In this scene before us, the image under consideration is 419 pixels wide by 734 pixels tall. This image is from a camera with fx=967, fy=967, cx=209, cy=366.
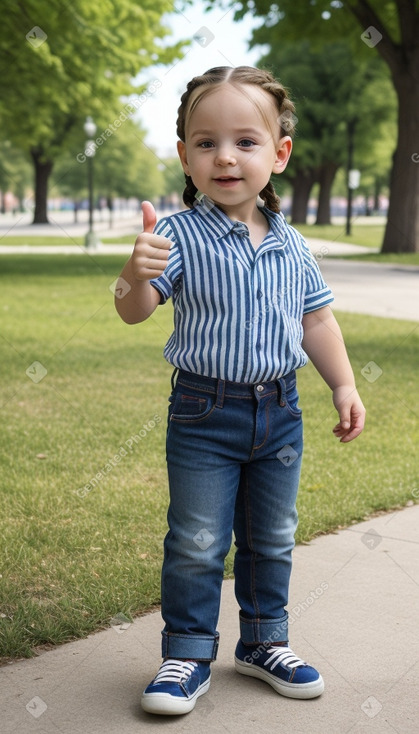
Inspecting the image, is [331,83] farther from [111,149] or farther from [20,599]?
[20,599]

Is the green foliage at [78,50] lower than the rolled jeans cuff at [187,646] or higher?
higher

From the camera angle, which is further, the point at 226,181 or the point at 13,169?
the point at 13,169

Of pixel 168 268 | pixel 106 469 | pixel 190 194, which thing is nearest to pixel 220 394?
pixel 168 268

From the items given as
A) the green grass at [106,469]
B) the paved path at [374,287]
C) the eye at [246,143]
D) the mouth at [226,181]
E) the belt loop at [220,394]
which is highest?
the eye at [246,143]

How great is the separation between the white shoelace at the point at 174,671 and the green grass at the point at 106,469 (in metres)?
0.48

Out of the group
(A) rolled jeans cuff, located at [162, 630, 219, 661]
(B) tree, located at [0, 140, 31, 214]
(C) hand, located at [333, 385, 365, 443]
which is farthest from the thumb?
(B) tree, located at [0, 140, 31, 214]

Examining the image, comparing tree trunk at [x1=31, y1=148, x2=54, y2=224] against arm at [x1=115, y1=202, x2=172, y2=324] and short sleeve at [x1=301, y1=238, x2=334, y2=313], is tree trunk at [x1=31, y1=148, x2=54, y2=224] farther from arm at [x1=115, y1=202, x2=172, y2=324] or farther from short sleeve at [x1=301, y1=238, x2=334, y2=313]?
arm at [x1=115, y1=202, x2=172, y2=324]

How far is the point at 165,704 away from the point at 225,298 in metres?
1.04

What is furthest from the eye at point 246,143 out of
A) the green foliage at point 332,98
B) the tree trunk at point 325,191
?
the tree trunk at point 325,191

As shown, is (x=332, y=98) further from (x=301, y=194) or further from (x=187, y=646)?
(x=187, y=646)

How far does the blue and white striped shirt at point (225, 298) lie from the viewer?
2479 millimetres

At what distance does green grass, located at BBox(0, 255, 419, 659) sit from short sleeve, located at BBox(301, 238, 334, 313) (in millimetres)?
1169

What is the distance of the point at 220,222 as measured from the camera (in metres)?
2.53

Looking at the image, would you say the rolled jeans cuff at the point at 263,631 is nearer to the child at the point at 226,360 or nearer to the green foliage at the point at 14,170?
the child at the point at 226,360
